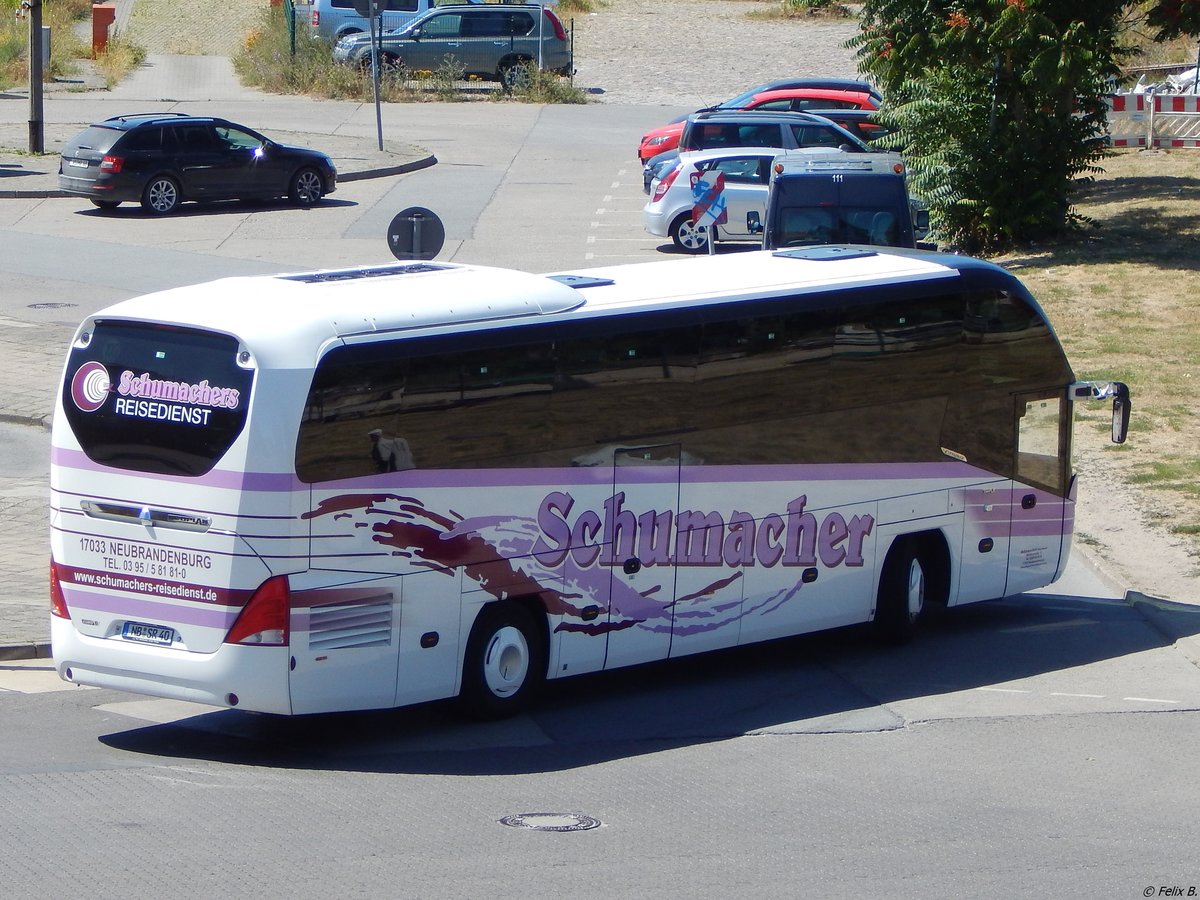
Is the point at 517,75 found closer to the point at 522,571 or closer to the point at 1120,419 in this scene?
the point at 1120,419

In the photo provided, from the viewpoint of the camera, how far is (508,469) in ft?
30.9

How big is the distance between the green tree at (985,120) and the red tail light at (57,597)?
61.8 feet

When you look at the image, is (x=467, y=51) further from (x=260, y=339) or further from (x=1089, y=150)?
(x=260, y=339)

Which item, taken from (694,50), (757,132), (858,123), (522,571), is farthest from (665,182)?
(694,50)

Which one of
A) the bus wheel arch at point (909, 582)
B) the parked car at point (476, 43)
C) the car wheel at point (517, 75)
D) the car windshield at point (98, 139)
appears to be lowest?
the bus wheel arch at point (909, 582)

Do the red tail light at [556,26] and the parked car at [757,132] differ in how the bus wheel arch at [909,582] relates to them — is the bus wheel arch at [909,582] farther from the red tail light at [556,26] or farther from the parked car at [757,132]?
the red tail light at [556,26]

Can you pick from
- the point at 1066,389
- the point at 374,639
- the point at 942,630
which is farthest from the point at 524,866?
the point at 1066,389

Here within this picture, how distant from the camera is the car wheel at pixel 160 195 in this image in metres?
30.4

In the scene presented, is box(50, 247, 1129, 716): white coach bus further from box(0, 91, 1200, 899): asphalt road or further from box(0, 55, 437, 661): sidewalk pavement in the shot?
box(0, 55, 437, 661): sidewalk pavement

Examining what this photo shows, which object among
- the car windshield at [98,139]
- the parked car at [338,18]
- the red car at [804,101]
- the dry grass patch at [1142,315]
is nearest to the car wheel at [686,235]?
the dry grass patch at [1142,315]

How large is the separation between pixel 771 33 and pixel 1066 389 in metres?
50.2

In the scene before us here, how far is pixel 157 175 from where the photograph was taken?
99.6ft

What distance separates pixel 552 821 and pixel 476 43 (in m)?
43.0

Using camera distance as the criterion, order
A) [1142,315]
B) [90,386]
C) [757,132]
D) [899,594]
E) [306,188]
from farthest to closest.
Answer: [306,188]
[757,132]
[1142,315]
[899,594]
[90,386]
